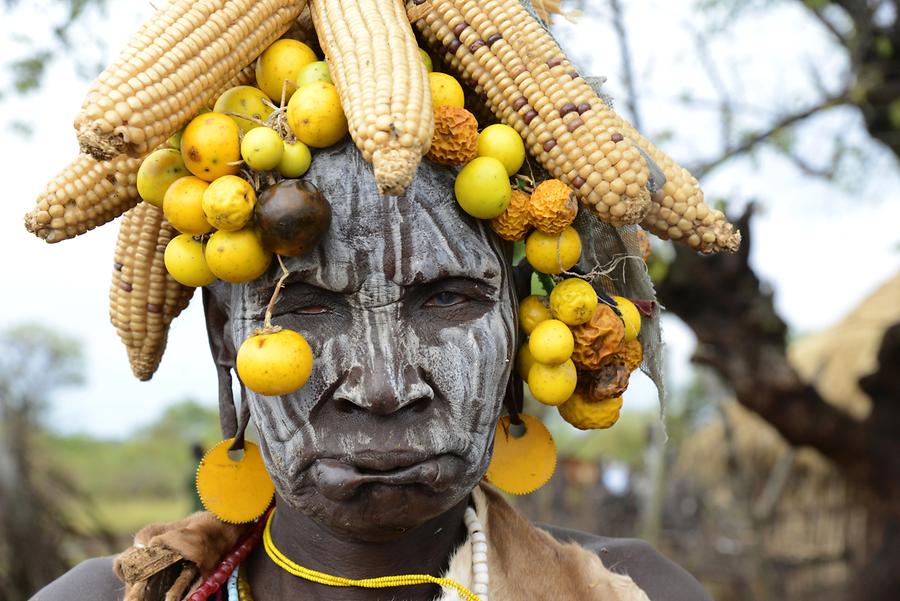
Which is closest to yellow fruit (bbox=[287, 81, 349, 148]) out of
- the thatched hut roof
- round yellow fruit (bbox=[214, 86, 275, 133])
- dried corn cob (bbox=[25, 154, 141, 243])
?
round yellow fruit (bbox=[214, 86, 275, 133])

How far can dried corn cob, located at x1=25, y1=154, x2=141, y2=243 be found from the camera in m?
2.48

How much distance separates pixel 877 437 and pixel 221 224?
7104 millimetres

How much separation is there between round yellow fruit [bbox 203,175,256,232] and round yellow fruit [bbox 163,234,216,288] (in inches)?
7.6

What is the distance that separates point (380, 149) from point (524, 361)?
896 millimetres

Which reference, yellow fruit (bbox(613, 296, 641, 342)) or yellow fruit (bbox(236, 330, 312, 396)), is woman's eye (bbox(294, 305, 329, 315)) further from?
yellow fruit (bbox(613, 296, 641, 342))

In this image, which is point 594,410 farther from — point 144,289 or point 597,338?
point 144,289

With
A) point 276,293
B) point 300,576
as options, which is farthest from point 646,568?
point 276,293

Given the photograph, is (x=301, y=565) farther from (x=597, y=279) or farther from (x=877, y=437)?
(x=877, y=437)

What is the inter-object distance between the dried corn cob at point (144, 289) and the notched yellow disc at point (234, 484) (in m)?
0.40

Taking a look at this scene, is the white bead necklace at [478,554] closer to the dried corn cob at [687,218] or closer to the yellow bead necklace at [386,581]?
the yellow bead necklace at [386,581]

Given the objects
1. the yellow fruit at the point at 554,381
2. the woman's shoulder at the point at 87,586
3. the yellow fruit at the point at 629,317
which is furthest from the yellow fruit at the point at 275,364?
the woman's shoulder at the point at 87,586

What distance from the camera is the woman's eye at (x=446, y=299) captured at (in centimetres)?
253

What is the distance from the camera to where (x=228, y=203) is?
7.52ft

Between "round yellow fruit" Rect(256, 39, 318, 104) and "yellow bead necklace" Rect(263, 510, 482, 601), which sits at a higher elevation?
"round yellow fruit" Rect(256, 39, 318, 104)
